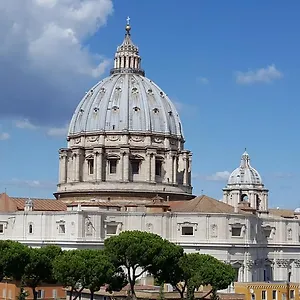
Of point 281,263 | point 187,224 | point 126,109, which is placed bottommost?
point 281,263

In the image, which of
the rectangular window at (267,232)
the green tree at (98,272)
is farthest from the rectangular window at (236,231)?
the green tree at (98,272)

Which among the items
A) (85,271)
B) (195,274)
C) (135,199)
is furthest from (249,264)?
(85,271)

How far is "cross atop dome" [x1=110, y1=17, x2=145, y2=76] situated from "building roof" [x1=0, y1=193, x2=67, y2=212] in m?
20.1

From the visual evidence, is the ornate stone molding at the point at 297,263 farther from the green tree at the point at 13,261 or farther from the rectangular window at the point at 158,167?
the green tree at the point at 13,261

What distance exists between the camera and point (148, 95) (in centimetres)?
10025

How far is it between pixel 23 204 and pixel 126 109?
54.8 feet

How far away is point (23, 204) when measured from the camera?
8962cm

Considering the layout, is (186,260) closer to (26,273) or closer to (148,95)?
(26,273)

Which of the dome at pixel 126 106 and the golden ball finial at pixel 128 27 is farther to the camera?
the golden ball finial at pixel 128 27

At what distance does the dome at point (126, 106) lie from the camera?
98.0m

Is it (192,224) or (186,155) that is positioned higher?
(186,155)

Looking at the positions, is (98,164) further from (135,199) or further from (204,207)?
(204,207)

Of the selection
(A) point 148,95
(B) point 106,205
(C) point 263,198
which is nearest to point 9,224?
(B) point 106,205

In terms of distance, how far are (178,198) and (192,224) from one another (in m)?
14.7
